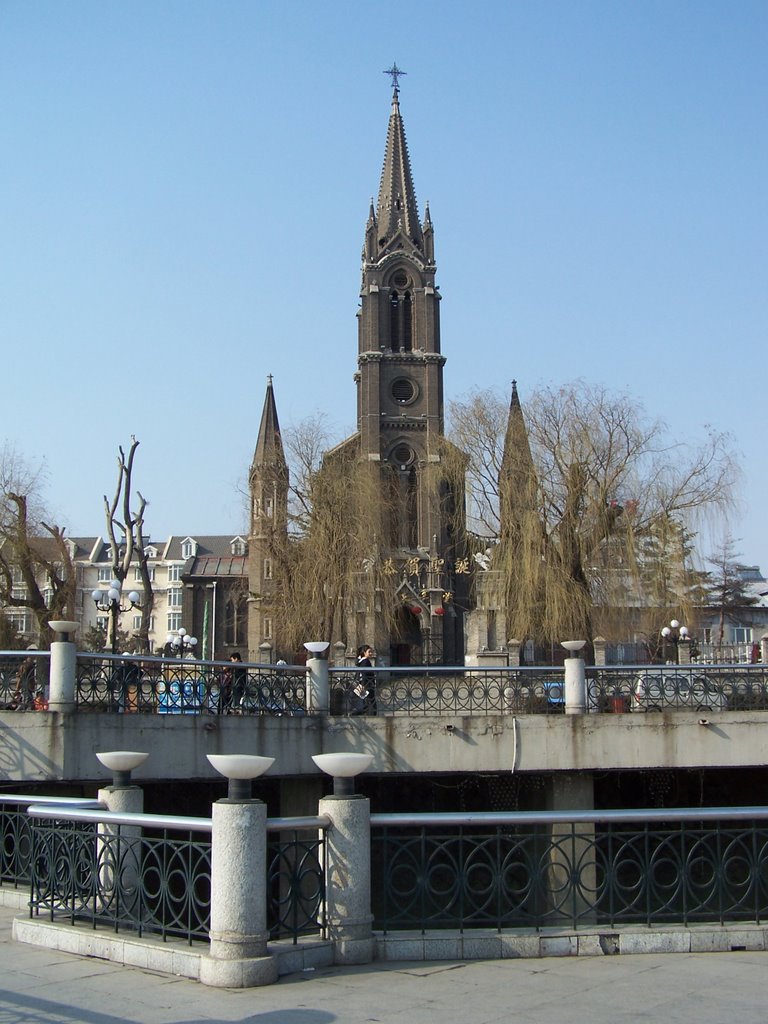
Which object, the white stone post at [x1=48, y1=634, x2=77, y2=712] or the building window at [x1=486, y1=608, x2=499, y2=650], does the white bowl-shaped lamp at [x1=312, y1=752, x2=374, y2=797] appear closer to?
the white stone post at [x1=48, y1=634, x2=77, y2=712]

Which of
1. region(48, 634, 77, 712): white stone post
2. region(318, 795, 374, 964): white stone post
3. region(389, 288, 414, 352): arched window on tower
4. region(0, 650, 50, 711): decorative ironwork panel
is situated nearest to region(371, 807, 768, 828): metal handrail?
region(318, 795, 374, 964): white stone post

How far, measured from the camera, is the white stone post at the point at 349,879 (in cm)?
813

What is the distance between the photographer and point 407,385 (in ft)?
220

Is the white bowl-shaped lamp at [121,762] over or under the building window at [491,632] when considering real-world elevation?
under

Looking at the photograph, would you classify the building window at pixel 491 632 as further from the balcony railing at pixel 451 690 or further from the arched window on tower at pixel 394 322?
the arched window on tower at pixel 394 322

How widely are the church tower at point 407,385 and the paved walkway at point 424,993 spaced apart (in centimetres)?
4585

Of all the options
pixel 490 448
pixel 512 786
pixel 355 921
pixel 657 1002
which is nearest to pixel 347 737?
pixel 512 786

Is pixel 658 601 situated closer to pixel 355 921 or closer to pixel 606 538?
pixel 606 538

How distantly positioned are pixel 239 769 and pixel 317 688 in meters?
13.4


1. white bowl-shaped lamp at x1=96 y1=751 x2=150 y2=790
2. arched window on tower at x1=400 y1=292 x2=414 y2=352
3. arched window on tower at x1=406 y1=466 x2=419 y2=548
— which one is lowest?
white bowl-shaped lamp at x1=96 y1=751 x2=150 y2=790

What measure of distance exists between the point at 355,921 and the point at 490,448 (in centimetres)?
2889

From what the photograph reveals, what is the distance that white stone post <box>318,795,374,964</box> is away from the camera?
8133 millimetres

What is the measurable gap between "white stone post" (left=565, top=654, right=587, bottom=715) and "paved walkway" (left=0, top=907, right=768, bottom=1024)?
12485 millimetres

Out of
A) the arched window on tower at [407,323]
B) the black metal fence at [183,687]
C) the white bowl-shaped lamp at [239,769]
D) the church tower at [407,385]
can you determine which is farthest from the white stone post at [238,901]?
A: the arched window on tower at [407,323]
